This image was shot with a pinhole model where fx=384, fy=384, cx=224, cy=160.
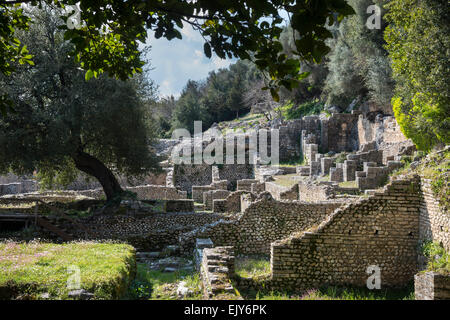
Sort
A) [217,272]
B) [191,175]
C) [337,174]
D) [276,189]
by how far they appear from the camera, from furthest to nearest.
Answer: [191,175] < [337,174] < [276,189] < [217,272]

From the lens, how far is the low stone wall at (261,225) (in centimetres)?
1146

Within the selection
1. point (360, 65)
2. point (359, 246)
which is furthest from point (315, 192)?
point (360, 65)

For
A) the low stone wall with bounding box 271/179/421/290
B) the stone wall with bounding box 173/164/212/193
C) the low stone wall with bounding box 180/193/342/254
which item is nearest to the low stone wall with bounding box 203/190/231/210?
the stone wall with bounding box 173/164/212/193

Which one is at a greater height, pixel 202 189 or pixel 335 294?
pixel 202 189

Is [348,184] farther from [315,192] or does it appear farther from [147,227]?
[147,227]

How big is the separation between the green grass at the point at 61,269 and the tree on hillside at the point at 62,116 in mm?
5839

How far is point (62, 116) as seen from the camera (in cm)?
1438

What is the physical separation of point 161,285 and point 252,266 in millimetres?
2760

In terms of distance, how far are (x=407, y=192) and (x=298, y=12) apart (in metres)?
5.94

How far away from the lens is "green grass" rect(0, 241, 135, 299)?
5.80 meters

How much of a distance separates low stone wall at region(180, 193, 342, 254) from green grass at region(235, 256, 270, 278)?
65 centimetres

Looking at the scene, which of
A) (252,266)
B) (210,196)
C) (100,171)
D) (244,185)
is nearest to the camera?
(252,266)
